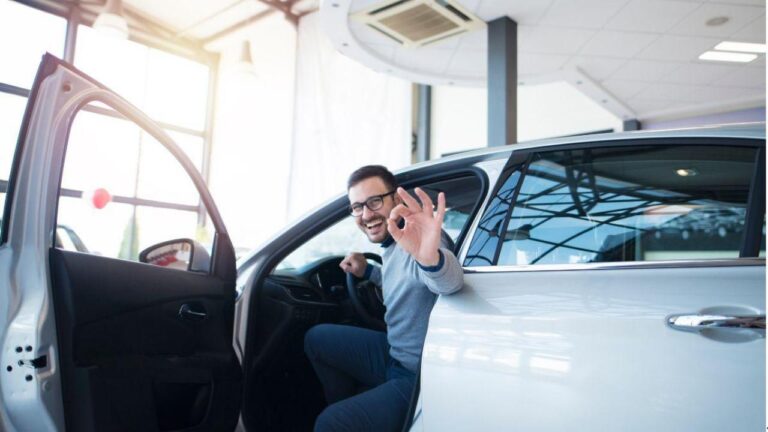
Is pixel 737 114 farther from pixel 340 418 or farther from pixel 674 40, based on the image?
pixel 340 418

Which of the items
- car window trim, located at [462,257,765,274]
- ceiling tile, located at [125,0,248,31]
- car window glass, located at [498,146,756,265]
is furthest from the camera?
ceiling tile, located at [125,0,248,31]

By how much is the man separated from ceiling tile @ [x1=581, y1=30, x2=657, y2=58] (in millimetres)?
3809

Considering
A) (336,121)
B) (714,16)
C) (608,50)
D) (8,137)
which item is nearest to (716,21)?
(714,16)

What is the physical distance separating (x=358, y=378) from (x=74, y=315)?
102 cm

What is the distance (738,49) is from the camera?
5.26 metres

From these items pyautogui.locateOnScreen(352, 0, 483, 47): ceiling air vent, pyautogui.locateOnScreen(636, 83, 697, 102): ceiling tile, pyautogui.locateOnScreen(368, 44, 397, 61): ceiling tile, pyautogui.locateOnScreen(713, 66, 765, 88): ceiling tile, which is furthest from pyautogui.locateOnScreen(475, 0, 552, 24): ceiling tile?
pyautogui.locateOnScreen(713, 66, 765, 88): ceiling tile

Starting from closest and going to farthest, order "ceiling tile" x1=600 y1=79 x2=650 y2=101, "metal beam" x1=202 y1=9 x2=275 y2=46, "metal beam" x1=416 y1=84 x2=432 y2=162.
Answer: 1. "ceiling tile" x1=600 y1=79 x2=650 y2=101
2. "metal beam" x1=416 y1=84 x2=432 y2=162
3. "metal beam" x1=202 y1=9 x2=275 y2=46

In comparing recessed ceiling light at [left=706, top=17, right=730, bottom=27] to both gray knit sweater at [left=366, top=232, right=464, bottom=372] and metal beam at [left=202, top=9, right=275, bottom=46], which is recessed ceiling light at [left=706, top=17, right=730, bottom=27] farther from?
metal beam at [left=202, top=9, right=275, bottom=46]

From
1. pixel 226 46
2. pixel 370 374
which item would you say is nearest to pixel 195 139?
pixel 226 46

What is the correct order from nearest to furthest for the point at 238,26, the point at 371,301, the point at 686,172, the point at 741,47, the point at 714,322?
the point at 714,322
the point at 686,172
the point at 371,301
the point at 741,47
the point at 238,26

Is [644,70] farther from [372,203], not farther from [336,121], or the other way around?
[336,121]

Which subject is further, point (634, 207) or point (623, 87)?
point (623, 87)

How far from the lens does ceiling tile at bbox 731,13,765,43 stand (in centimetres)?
476

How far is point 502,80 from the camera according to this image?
489 centimetres
